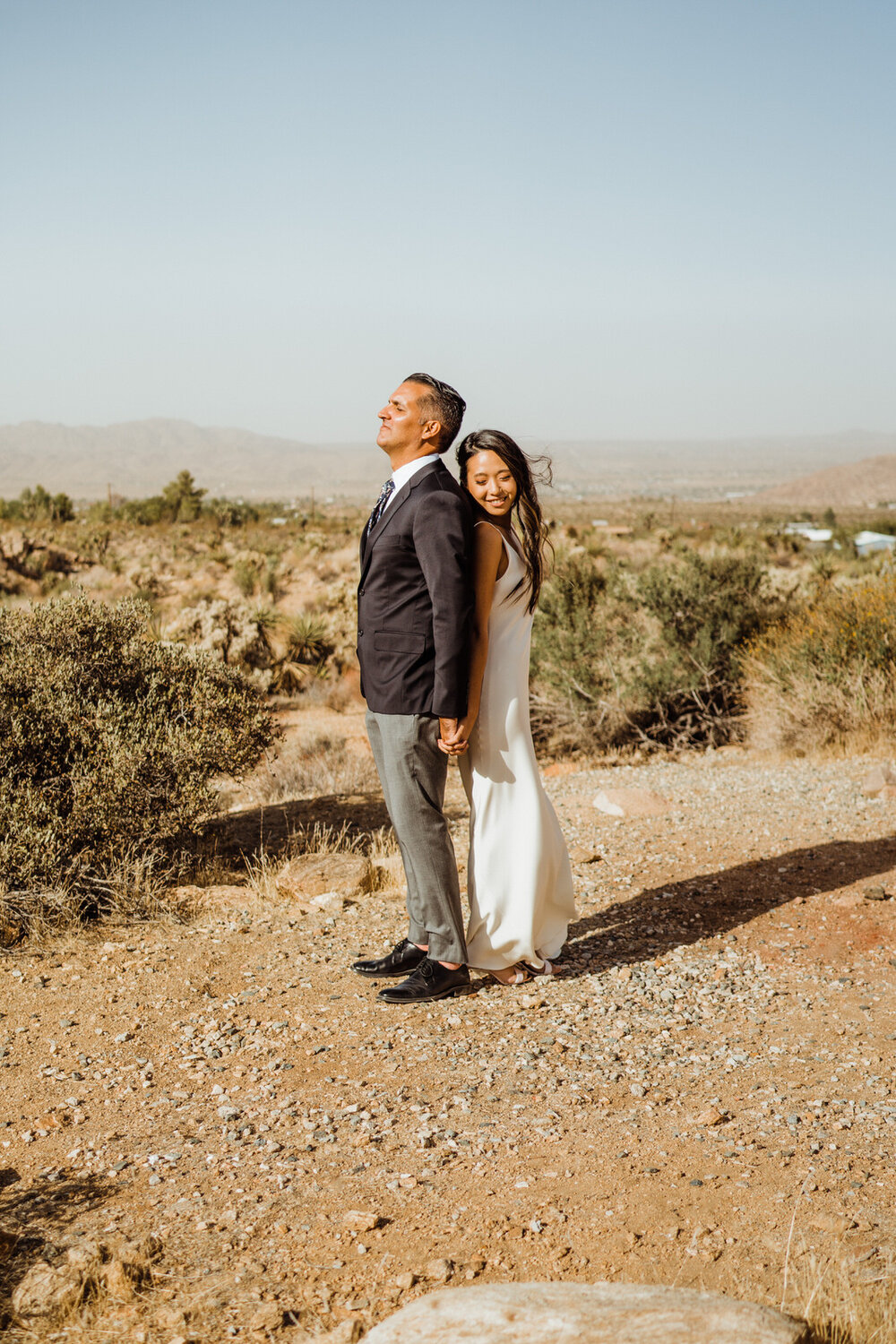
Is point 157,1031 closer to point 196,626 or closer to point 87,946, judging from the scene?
point 87,946

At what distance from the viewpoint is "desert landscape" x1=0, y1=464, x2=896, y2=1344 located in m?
2.55

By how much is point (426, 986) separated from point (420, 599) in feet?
4.99

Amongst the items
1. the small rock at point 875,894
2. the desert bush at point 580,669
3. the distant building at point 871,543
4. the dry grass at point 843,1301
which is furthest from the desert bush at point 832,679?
the distant building at point 871,543

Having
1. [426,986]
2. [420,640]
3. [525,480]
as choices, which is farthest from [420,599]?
[426,986]

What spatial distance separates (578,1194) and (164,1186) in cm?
114

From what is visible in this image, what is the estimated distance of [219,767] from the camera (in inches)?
234

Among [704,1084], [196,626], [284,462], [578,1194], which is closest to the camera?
[578,1194]

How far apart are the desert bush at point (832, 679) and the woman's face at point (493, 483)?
21.4 ft

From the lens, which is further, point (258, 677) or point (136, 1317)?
point (258, 677)

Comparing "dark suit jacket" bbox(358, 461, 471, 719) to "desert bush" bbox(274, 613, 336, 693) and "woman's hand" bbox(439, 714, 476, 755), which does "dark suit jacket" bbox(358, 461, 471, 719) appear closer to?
"woman's hand" bbox(439, 714, 476, 755)

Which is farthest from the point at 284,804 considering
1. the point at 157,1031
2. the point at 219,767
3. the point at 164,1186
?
the point at 164,1186

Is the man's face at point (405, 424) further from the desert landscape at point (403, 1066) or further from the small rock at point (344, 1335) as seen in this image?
the small rock at point (344, 1335)

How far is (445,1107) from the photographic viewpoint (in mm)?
3385

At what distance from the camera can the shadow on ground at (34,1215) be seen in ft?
8.58
